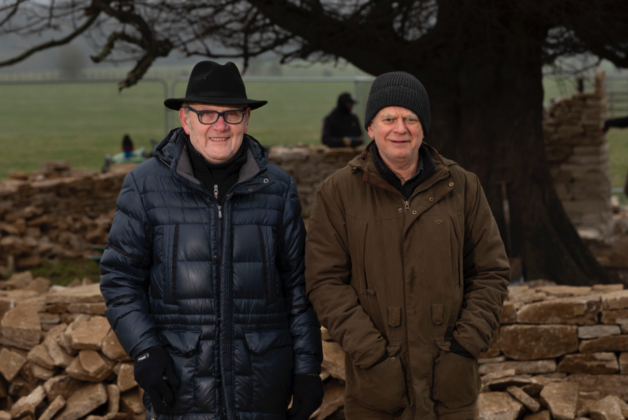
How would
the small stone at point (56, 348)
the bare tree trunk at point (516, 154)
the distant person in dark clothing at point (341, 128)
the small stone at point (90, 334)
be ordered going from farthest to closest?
the distant person in dark clothing at point (341, 128) < the bare tree trunk at point (516, 154) < the small stone at point (56, 348) < the small stone at point (90, 334)

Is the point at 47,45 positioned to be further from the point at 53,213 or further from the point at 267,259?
the point at 267,259

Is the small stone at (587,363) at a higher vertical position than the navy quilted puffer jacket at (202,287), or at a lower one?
lower

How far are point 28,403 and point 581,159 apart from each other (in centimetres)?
975

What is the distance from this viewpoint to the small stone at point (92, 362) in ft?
14.6

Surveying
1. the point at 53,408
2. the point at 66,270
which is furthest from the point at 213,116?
the point at 66,270

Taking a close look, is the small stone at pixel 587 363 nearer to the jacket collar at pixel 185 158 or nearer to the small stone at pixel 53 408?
the jacket collar at pixel 185 158

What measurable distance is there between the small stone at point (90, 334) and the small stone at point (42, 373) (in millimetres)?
336

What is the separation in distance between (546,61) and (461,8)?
7.01 ft

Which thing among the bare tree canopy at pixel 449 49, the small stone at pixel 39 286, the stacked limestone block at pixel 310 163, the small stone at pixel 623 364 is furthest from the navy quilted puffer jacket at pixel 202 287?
the stacked limestone block at pixel 310 163

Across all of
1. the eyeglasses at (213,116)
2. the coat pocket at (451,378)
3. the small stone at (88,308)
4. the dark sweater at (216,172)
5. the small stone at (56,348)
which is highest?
the eyeglasses at (213,116)

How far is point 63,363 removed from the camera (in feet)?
15.4

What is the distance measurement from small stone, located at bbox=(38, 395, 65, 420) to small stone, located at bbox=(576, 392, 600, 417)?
3372 mm

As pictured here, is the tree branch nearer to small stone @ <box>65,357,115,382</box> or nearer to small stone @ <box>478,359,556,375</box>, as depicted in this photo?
small stone @ <box>65,357,115,382</box>

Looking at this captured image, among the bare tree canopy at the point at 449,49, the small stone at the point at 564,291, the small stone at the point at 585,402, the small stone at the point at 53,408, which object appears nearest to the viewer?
the small stone at the point at 585,402
